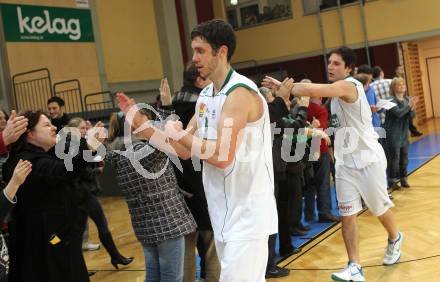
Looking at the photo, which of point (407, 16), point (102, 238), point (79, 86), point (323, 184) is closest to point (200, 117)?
point (102, 238)

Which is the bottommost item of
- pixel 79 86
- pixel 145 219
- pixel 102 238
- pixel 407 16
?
pixel 102 238

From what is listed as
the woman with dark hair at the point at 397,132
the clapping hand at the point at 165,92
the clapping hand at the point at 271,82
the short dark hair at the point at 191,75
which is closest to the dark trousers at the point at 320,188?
the woman with dark hair at the point at 397,132

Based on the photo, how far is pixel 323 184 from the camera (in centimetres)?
612

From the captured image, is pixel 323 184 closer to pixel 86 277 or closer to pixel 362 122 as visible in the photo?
pixel 362 122

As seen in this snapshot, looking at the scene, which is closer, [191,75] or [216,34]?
[216,34]

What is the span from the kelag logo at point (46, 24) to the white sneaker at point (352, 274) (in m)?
9.85

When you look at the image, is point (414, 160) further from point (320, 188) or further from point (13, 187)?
point (13, 187)

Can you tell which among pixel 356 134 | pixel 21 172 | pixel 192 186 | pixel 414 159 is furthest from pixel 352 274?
pixel 414 159

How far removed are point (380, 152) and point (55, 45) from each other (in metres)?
10.0

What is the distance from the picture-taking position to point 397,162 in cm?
741

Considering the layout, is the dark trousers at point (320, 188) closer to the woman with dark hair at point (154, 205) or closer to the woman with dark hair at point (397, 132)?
the woman with dark hair at point (397, 132)

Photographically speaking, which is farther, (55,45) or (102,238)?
(55,45)

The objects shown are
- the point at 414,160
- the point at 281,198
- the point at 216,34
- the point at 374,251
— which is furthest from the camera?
the point at 414,160

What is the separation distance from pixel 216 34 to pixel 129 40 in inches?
498
